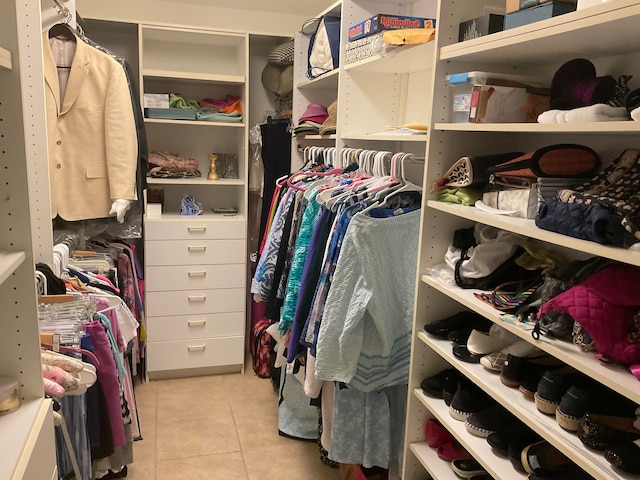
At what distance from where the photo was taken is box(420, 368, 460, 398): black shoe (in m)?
1.64

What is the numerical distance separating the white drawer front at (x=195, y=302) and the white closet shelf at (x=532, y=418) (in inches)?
72.5

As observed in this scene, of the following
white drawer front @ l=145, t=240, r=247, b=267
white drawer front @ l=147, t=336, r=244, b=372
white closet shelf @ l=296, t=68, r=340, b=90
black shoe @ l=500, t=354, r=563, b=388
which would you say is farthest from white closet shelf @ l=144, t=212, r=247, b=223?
black shoe @ l=500, t=354, r=563, b=388

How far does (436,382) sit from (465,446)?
25 cm

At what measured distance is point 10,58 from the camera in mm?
1085

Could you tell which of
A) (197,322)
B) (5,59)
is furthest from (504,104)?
(197,322)

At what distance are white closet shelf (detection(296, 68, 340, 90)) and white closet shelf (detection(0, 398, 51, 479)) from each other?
1.79 m

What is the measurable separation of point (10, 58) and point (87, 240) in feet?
6.09

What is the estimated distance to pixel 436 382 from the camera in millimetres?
1656

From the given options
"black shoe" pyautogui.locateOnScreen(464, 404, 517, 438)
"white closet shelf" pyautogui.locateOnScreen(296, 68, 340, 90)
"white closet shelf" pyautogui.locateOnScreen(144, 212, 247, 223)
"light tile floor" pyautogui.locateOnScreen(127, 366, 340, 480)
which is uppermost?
"white closet shelf" pyautogui.locateOnScreen(296, 68, 340, 90)

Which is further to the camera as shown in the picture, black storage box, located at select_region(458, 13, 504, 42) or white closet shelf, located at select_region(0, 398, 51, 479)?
black storage box, located at select_region(458, 13, 504, 42)

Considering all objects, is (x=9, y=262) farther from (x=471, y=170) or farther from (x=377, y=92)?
(x=377, y=92)

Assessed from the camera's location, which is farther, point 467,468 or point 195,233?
point 195,233

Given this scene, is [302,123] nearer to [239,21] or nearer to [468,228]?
[239,21]

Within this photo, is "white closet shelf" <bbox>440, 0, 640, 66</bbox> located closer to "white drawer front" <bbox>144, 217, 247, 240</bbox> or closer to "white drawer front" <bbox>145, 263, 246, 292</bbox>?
"white drawer front" <bbox>144, 217, 247, 240</bbox>
